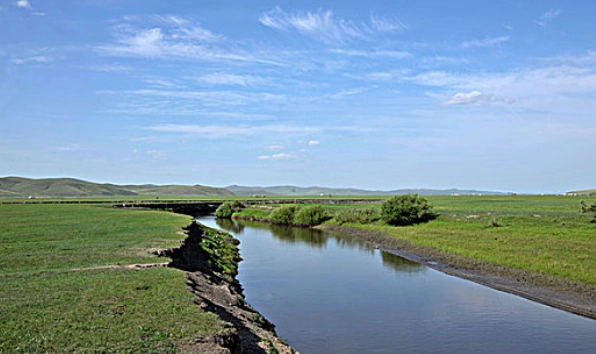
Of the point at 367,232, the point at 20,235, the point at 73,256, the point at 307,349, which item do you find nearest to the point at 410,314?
the point at 307,349

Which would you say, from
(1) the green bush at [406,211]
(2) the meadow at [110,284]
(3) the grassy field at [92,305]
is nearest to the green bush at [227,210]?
(1) the green bush at [406,211]

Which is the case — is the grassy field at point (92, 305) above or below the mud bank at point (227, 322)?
above

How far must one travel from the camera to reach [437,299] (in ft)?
88.4

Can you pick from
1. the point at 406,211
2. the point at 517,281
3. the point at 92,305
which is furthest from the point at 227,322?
the point at 406,211

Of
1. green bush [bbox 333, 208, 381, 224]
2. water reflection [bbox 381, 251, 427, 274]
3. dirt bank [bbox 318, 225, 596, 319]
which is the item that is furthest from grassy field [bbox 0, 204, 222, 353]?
green bush [bbox 333, 208, 381, 224]

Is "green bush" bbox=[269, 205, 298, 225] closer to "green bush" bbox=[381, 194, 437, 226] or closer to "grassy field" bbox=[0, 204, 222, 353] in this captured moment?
"green bush" bbox=[381, 194, 437, 226]

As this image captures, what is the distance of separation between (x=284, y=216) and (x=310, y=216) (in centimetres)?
669

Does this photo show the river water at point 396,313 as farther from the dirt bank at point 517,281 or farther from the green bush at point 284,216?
the green bush at point 284,216

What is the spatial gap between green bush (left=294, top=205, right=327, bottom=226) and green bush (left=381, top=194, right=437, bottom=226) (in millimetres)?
16180

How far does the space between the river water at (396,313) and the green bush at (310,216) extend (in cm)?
3777

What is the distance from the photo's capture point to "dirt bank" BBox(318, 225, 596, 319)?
25.1 m

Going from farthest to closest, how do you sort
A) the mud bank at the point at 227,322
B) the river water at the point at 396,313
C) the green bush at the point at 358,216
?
the green bush at the point at 358,216 → the river water at the point at 396,313 → the mud bank at the point at 227,322

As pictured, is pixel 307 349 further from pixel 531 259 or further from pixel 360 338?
pixel 531 259

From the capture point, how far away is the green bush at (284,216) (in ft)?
271
